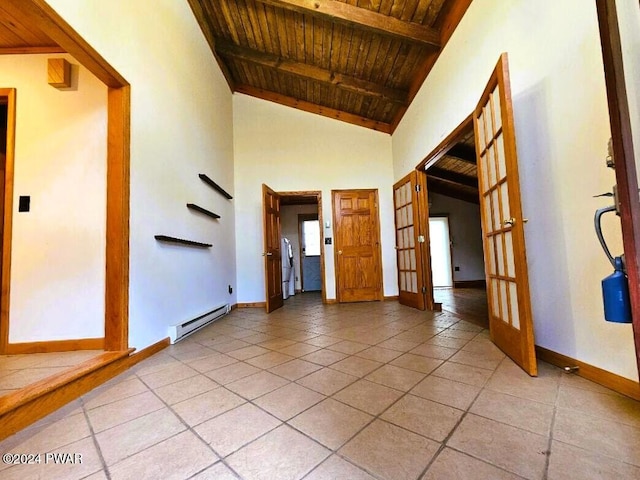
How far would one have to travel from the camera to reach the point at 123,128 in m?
1.84

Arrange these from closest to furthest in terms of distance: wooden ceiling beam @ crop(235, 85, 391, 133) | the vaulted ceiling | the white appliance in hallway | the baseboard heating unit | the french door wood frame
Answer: the french door wood frame < the baseboard heating unit < the vaulted ceiling < wooden ceiling beam @ crop(235, 85, 391, 133) < the white appliance in hallway

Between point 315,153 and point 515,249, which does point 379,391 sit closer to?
point 515,249

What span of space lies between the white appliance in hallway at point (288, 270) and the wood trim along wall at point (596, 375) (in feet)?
15.0

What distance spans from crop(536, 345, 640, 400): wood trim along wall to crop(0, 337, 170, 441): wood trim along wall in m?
2.64

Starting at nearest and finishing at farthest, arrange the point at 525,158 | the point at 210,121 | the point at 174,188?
the point at 525,158, the point at 174,188, the point at 210,121

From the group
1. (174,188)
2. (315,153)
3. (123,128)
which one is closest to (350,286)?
(315,153)

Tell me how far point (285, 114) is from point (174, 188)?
2.78 metres

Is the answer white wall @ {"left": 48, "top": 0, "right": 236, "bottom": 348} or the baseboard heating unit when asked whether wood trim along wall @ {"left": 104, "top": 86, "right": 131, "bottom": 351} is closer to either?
white wall @ {"left": 48, "top": 0, "right": 236, "bottom": 348}

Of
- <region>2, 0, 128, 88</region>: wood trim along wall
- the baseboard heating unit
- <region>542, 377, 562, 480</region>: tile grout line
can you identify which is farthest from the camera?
the baseboard heating unit

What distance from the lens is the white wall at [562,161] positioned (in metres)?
1.30

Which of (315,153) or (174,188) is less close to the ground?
(315,153)

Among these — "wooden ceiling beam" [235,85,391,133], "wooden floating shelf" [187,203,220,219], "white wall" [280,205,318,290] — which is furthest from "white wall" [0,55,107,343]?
"white wall" [280,205,318,290]

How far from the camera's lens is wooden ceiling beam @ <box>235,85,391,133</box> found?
4559 millimetres

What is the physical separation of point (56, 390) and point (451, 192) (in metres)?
7.03
